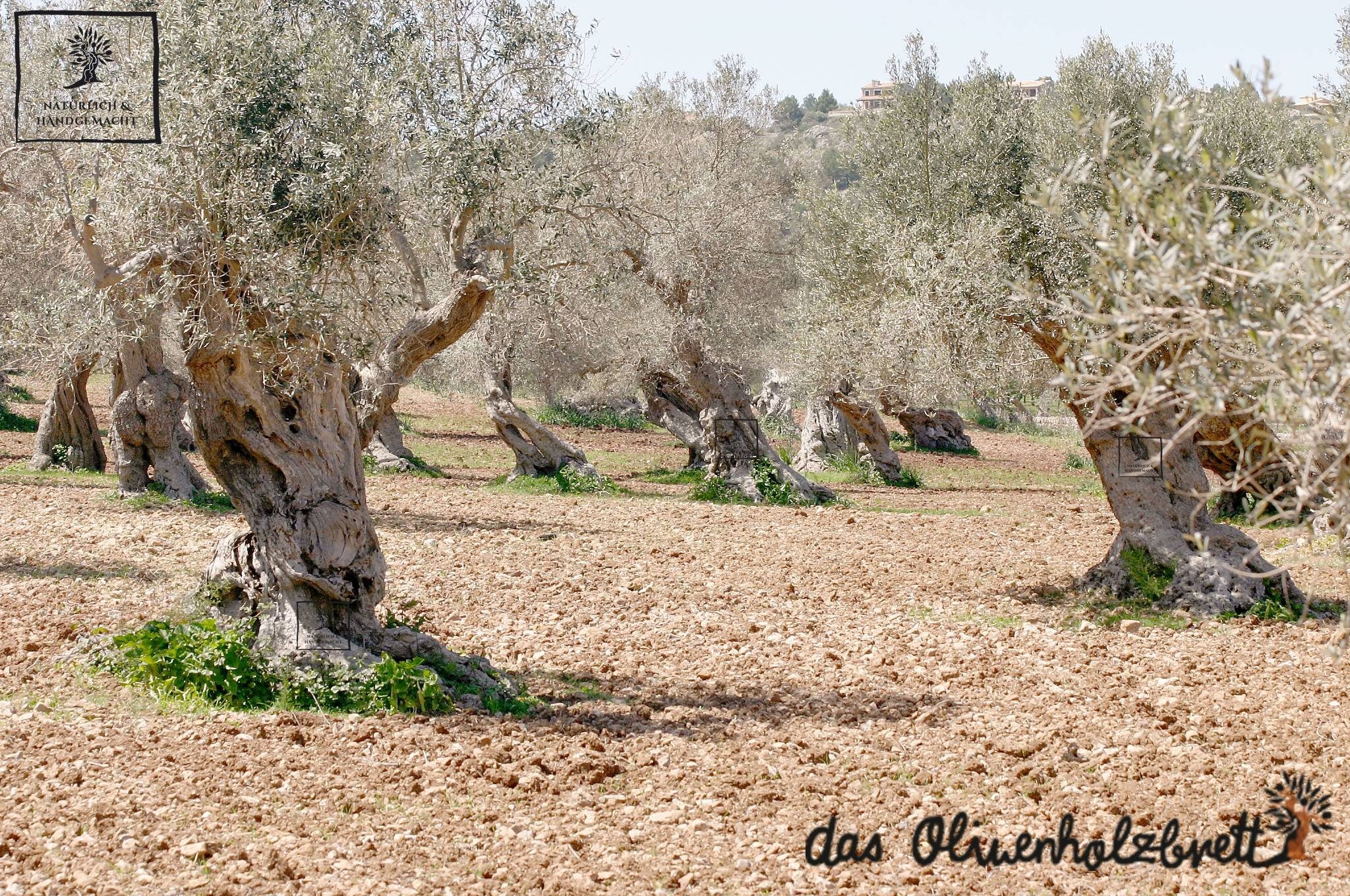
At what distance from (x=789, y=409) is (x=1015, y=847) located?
25.1 m

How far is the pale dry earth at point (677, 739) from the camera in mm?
5184

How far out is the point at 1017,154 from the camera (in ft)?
35.6

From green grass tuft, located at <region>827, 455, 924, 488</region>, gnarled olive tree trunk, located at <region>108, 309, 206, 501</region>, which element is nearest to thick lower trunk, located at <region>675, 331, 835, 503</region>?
green grass tuft, located at <region>827, 455, 924, 488</region>

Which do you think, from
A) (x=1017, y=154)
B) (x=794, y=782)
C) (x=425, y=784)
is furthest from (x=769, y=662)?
(x=1017, y=154)

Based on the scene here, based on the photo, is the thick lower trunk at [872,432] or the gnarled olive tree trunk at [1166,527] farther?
the thick lower trunk at [872,432]

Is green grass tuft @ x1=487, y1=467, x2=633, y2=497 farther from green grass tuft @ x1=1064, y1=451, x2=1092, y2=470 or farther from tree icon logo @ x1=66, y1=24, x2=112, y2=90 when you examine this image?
green grass tuft @ x1=1064, y1=451, x2=1092, y2=470

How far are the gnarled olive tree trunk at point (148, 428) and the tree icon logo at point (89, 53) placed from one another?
20.7 feet

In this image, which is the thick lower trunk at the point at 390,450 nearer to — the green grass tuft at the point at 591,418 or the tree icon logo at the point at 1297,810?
the green grass tuft at the point at 591,418

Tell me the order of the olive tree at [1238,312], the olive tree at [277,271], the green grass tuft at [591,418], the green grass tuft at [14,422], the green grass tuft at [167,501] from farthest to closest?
1. the green grass tuft at [591,418]
2. the green grass tuft at [14,422]
3. the green grass tuft at [167,501]
4. the olive tree at [277,271]
5. the olive tree at [1238,312]

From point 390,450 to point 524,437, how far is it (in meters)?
3.01

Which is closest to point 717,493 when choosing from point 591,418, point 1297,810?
point 1297,810

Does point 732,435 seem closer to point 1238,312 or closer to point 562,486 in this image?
point 562,486

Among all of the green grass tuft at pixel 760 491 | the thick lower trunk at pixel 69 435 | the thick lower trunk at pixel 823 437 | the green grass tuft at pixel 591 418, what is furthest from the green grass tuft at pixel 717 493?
the green grass tuft at pixel 591 418

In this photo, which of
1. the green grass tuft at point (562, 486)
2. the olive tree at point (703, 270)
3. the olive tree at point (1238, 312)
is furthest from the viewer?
the green grass tuft at point (562, 486)
